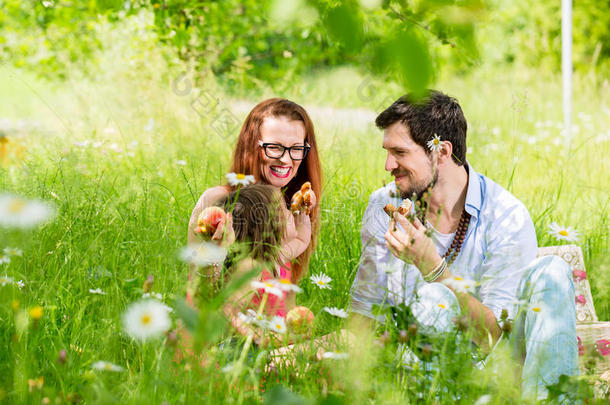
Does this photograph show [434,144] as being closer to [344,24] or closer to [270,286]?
[270,286]

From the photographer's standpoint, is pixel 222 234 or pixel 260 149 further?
pixel 260 149

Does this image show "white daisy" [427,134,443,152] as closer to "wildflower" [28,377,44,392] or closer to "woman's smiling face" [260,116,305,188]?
"woman's smiling face" [260,116,305,188]

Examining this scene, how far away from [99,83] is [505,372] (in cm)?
518

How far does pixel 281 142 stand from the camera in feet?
8.66

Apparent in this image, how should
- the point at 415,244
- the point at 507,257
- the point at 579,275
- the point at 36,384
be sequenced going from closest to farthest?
1. the point at 36,384
2. the point at 415,244
3. the point at 507,257
4. the point at 579,275

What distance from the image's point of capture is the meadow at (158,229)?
5.43 ft

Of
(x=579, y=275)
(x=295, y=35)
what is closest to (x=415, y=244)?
(x=579, y=275)

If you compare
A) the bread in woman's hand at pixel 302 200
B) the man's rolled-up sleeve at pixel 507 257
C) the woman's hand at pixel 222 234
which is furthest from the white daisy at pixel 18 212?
the man's rolled-up sleeve at pixel 507 257

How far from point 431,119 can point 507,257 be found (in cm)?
69

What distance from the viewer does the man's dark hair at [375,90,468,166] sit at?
2729 mm

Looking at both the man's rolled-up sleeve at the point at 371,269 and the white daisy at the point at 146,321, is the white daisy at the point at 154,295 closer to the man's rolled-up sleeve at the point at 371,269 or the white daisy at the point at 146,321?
the white daisy at the point at 146,321

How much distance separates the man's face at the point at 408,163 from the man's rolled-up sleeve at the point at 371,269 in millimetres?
154

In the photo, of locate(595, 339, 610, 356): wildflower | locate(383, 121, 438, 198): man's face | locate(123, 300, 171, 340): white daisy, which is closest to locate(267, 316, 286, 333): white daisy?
Result: locate(123, 300, 171, 340): white daisy

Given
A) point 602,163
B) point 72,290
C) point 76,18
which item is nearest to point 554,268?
point 72,290
